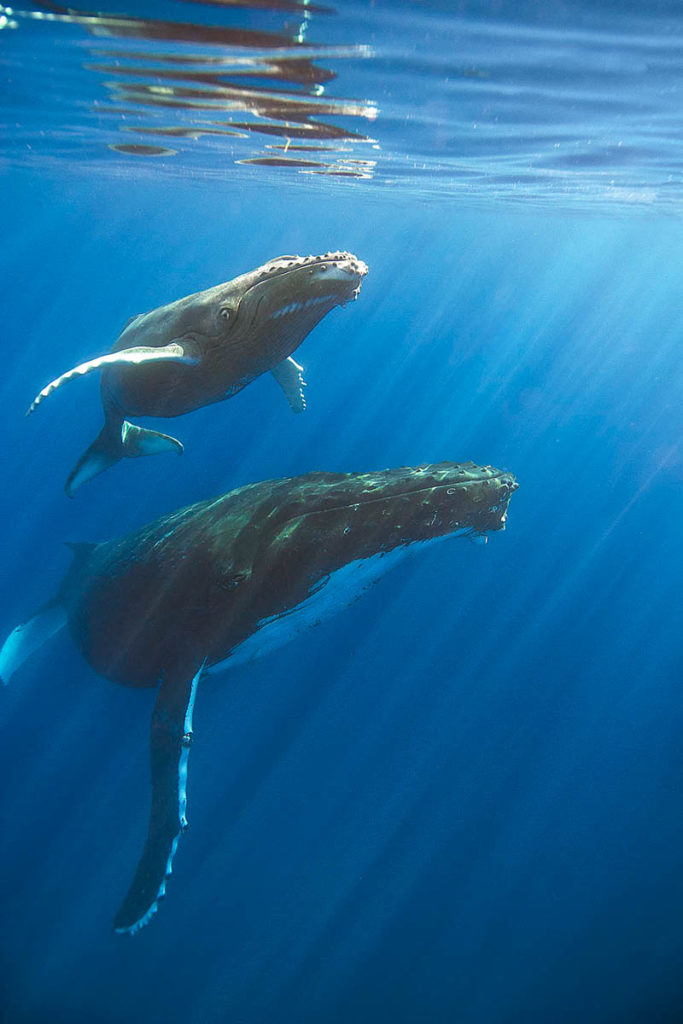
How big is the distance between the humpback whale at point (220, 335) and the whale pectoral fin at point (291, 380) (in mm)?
2891

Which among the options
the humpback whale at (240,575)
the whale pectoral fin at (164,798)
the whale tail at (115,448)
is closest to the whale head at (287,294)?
the humpback whale at (240,575)

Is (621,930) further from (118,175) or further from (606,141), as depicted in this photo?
(118,175)

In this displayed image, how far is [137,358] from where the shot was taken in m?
5.41

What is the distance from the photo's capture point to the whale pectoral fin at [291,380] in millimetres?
9484

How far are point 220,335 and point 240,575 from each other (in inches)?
96.6

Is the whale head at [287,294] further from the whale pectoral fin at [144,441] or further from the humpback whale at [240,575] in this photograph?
the whale pectoral fin at [144,441]

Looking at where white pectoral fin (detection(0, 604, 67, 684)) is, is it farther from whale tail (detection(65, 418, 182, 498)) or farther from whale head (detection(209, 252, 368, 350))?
whale head (detection(209, 252, 368, 350))

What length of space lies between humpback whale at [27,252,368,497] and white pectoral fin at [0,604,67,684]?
12.3 feet

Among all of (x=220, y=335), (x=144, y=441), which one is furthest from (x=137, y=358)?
(x=144, y=441)

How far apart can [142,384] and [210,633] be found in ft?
9.69

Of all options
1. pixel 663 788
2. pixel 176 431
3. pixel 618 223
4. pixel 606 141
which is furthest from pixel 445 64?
pixel 618 223

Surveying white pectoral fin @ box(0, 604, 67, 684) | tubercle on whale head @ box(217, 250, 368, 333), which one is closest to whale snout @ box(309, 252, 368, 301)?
tubercle on whale head @ box(217, 250, 368, 333)

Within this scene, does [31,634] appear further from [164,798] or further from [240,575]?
[240,575]

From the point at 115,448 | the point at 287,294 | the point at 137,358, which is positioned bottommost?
the point at 115,448
